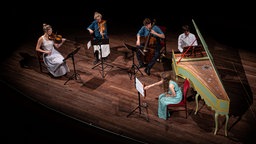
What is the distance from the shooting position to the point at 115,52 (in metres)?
8.10

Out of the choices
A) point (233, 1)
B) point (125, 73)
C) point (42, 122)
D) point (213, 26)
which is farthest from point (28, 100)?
point (233, 1)

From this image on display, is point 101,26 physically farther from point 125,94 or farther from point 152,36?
point 125,94

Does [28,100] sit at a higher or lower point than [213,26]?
lower

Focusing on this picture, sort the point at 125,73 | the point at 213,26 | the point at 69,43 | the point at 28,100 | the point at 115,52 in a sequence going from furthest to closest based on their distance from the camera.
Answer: the point at 213,26 → the point at 69,43 → the point at 115,52 → the point at 125,73 → the point at 28,100

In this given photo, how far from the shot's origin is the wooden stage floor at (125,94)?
548cm

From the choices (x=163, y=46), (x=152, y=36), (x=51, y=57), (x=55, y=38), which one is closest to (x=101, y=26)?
(x=55, y=38)

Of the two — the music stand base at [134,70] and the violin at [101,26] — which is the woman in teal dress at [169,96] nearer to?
the music stand base at [134,70]

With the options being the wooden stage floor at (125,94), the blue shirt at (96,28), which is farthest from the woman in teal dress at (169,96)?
the blue shirt at (96,28)

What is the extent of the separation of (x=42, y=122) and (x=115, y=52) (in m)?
3.29

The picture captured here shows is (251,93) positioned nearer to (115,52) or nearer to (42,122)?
(115,52)

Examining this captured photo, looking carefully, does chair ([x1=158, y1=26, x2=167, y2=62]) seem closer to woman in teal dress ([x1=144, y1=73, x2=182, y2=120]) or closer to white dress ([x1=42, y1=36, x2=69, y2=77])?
woman in teal dress ([x1=144, y1=73, x2=182, y2=120])

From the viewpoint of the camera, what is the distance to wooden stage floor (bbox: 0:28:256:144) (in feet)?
18.0

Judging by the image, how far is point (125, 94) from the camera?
21.2 ft

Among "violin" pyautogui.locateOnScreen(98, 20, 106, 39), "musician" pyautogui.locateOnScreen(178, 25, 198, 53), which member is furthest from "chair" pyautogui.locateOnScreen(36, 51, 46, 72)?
"musician" pyautogui.locateOnScreen(178, 25, 198, 53)
